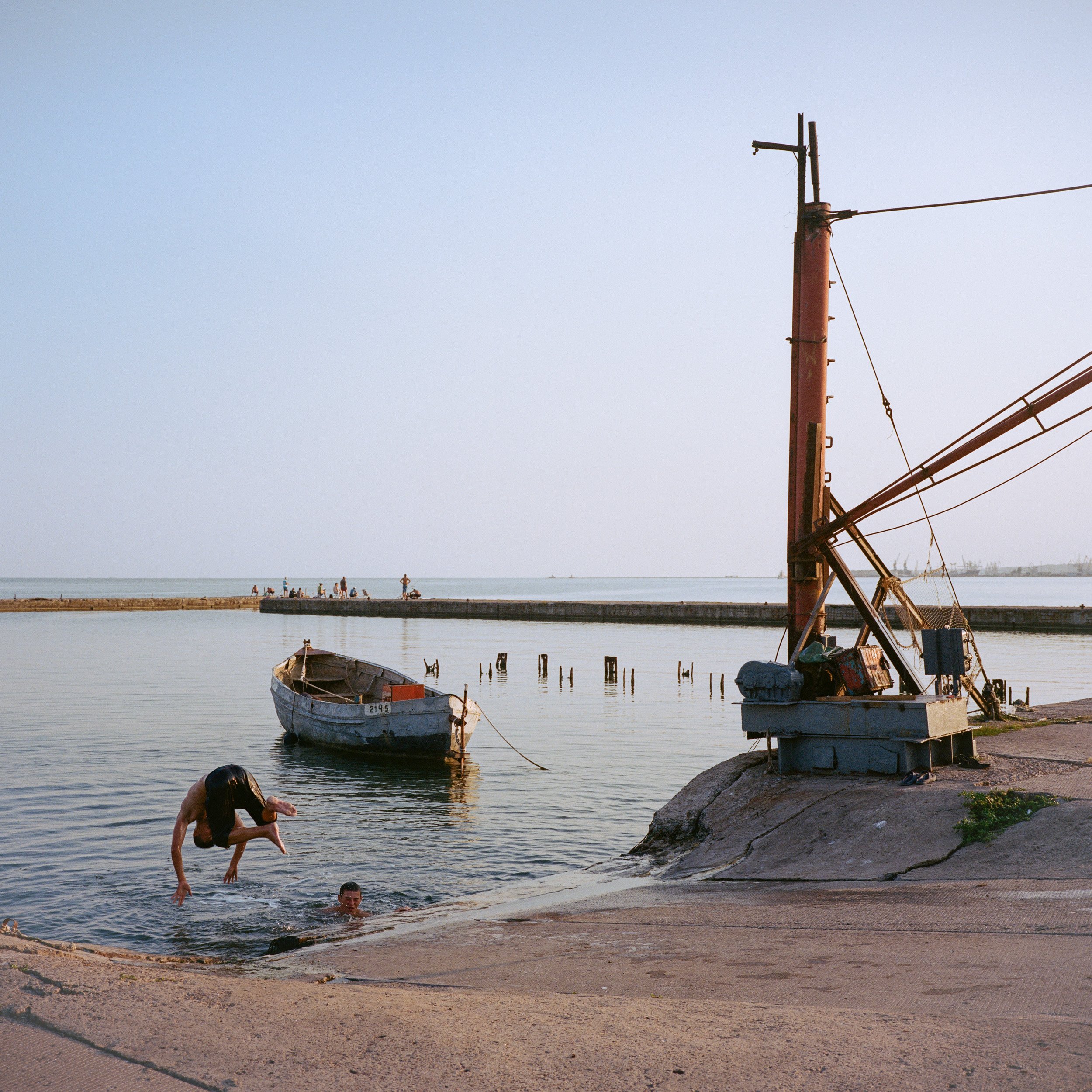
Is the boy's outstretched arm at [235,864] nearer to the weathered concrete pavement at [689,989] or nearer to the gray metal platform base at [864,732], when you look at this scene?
the weathered concrete pavement at [689,989]

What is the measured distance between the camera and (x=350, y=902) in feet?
40.8

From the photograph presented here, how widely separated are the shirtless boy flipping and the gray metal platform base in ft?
23.6

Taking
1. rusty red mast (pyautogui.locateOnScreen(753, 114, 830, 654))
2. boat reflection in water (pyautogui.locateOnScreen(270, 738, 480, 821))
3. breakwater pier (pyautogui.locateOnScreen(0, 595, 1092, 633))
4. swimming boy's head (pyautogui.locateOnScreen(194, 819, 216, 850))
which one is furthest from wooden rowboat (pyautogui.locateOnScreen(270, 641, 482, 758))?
breakwater pier (pyautogui.locateOnScreen(0, 595, 1092, 633))

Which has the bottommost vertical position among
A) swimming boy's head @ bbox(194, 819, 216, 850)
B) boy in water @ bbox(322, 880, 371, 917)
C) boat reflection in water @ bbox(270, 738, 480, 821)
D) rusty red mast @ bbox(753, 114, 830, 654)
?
boat reflection in water @ bbox(270, 738, 480, 821)

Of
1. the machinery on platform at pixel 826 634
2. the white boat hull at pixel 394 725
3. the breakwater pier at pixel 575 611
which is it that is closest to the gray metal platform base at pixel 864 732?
the machinery on platform at pixel 826 634

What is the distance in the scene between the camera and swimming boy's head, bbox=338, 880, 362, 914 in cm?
1243

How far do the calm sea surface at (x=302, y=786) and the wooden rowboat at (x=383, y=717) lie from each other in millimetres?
565

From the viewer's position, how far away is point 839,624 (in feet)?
255

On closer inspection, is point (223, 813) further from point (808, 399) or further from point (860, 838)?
point (808, 399)

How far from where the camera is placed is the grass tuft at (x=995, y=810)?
10.5 metres

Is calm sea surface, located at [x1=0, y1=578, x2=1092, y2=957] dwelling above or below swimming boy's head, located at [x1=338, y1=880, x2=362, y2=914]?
below

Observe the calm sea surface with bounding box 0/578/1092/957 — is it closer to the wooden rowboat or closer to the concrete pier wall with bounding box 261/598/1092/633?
the wooden rowboat

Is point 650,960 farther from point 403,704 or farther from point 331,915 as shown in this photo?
point 403,704

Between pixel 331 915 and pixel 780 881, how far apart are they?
587 cm
